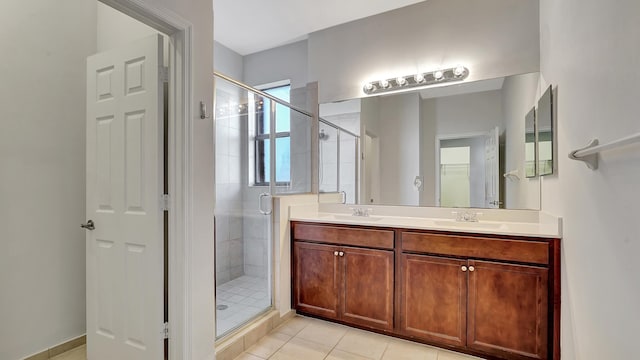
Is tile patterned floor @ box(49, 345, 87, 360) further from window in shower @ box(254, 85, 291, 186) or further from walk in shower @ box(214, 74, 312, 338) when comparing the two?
window in shower @ box(254, 85, 291, 186)

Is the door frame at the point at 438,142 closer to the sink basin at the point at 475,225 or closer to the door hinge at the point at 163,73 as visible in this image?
the sink basin at the point at 475,225

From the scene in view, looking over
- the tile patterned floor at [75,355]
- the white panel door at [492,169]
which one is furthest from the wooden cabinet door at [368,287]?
the tile patterned floor at [75,355]

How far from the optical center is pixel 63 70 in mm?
2143

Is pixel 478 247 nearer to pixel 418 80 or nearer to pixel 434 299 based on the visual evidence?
pixel 434 299

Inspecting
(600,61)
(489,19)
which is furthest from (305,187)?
(600,61)

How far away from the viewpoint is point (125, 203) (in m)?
1.79

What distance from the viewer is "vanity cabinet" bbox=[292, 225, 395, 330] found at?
7.63 feet

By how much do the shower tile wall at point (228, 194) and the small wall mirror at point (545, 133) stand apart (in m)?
2.35

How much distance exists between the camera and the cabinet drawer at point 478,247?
187cm

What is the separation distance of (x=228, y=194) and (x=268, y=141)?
710 mm

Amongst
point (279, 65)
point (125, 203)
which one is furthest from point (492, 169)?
point (125, 203)

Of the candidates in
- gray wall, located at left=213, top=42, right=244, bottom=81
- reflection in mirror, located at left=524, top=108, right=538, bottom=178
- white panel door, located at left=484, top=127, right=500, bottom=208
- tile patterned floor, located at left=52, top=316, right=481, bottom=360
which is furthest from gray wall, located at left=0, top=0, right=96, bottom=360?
reflection in mirror, located at left=524, top=108, right=538, bottom=178

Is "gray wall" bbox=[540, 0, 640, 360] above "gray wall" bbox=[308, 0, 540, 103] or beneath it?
beneath

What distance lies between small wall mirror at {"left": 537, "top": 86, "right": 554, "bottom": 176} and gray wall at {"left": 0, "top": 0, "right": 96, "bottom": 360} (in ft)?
10.4
